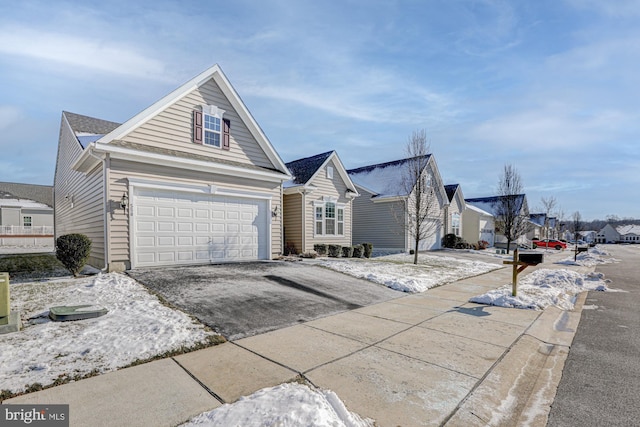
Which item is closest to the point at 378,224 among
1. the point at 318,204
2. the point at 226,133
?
the point at 318,204

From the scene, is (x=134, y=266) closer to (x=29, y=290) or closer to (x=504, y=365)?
(x=29, y=290)

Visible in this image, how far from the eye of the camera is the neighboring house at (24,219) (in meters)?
29.3

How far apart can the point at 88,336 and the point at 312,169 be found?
14.5 metres

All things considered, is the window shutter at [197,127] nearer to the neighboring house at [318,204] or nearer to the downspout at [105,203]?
the downspout at [105,203]

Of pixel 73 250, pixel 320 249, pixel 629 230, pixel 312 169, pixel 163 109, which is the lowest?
pixel 629 230

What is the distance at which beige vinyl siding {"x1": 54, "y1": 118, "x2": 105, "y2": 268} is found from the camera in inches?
405

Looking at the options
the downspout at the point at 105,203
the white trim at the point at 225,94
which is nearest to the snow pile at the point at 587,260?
the white trim at the point at 225,94

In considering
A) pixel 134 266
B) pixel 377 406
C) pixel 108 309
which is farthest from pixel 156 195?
pixel 377 406

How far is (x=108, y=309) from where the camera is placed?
5.98m

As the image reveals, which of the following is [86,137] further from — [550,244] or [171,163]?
[550,244]

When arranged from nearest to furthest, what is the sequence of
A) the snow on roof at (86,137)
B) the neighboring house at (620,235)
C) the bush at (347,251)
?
1. the snow on roof at (86,137)
2. the bush at (347,251)
3. the neighboring house at (620,235)

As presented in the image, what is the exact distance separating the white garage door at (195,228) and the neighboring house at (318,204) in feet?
13.6

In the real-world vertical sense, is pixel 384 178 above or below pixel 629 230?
above

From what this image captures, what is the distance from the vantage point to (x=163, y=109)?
437 inches
